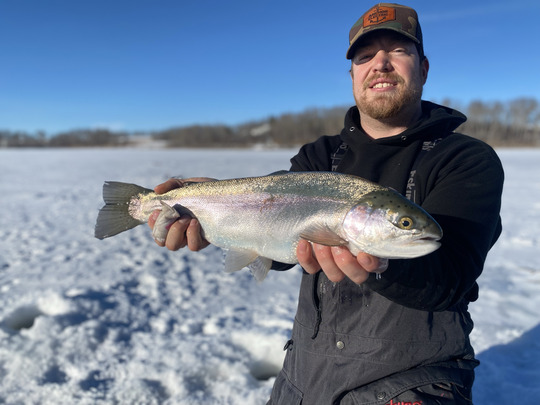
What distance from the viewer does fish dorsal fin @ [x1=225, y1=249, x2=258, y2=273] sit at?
2566 mm

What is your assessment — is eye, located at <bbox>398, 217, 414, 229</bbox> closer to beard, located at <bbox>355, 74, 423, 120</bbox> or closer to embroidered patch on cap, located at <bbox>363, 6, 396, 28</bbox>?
beard, located at <bbox>355, 74, 423, 120</bbox>

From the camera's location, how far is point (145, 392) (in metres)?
3.30

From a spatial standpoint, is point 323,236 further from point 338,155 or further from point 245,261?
point 338,155

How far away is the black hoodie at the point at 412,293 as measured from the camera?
1843 mm

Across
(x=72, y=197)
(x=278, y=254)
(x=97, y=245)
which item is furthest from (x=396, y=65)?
(x=72, y=197)

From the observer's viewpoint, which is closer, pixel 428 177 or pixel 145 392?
pixel 428 177

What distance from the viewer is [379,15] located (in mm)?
2713

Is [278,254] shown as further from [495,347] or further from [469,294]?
[495,347]

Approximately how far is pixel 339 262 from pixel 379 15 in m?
1.88

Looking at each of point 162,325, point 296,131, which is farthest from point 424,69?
point 296,131

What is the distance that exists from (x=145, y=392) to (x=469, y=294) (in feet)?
8.88

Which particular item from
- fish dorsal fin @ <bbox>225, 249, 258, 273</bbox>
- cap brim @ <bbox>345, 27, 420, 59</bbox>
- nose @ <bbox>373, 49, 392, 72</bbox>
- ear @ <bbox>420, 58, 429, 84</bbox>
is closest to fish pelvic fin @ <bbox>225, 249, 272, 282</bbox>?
fish dorsal fin @ <bbox>225, 249, 258, 273</bbox>

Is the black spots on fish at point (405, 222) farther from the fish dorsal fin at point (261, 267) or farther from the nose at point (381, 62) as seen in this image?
the nose at point (381, 62)

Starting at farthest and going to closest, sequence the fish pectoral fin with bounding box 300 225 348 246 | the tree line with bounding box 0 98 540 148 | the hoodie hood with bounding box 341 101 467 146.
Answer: the tree line with bounding box 0 98 540 148 < the hoodie hood with bounding box 341 101 467 146 < the fish pectoral fin with bounding box 300 225 348 246
